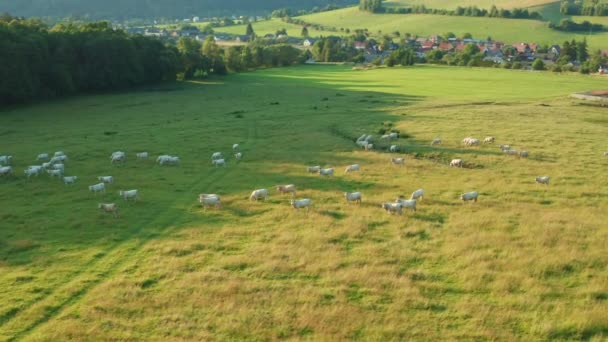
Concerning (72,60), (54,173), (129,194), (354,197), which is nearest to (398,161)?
(354,197)

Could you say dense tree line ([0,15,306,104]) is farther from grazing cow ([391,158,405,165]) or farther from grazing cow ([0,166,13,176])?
grazing cow ([391,158,405,165])

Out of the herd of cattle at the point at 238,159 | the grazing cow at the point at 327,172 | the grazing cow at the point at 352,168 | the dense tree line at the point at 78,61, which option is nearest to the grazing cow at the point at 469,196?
the herd of cattle at the point at 238,159

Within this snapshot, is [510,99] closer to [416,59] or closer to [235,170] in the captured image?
[235,170]

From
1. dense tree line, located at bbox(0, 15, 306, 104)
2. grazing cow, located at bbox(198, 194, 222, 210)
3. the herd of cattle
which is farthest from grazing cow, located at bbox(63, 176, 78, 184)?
dense tree line, located at bbox(0, 15, 306, 104)

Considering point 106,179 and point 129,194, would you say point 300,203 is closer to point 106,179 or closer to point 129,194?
point 129,194

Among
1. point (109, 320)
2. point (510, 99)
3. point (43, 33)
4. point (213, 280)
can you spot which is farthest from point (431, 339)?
point (43, 33)

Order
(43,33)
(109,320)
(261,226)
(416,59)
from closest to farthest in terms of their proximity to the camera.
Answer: (109,320), (261,226), (43,33), (416,59)

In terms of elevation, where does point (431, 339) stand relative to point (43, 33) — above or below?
below

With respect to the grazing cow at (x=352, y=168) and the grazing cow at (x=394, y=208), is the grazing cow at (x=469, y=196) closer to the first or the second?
the grazing cow at (x=394, y=208)
